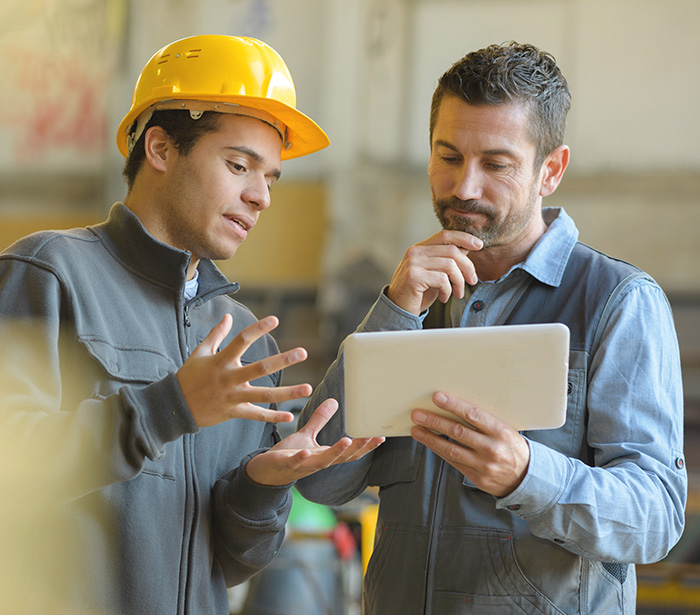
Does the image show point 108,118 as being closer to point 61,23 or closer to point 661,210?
point 61,23

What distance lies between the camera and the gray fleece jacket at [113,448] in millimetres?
1566

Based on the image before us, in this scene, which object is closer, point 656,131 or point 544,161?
point 544,161

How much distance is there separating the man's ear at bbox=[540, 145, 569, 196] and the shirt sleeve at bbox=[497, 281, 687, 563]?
1.22 ft

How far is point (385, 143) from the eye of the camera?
887 centimetres

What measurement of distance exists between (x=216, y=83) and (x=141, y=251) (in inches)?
18.3

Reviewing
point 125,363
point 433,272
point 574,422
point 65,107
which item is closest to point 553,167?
point 433,272

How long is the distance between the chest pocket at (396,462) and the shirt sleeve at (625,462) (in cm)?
32

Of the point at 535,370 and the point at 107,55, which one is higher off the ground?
the point at 107,55

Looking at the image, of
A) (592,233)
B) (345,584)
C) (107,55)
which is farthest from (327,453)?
(107,55)

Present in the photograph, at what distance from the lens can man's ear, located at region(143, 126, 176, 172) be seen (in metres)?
2.10

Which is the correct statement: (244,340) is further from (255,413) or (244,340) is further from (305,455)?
(305,455)

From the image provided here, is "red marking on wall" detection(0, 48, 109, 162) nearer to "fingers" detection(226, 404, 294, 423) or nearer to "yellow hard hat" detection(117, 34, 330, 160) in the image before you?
"yellow hard hat" detection(117, 34, 330, 160)

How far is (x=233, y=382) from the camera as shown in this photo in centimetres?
152

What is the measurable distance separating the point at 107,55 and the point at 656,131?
593 cm
